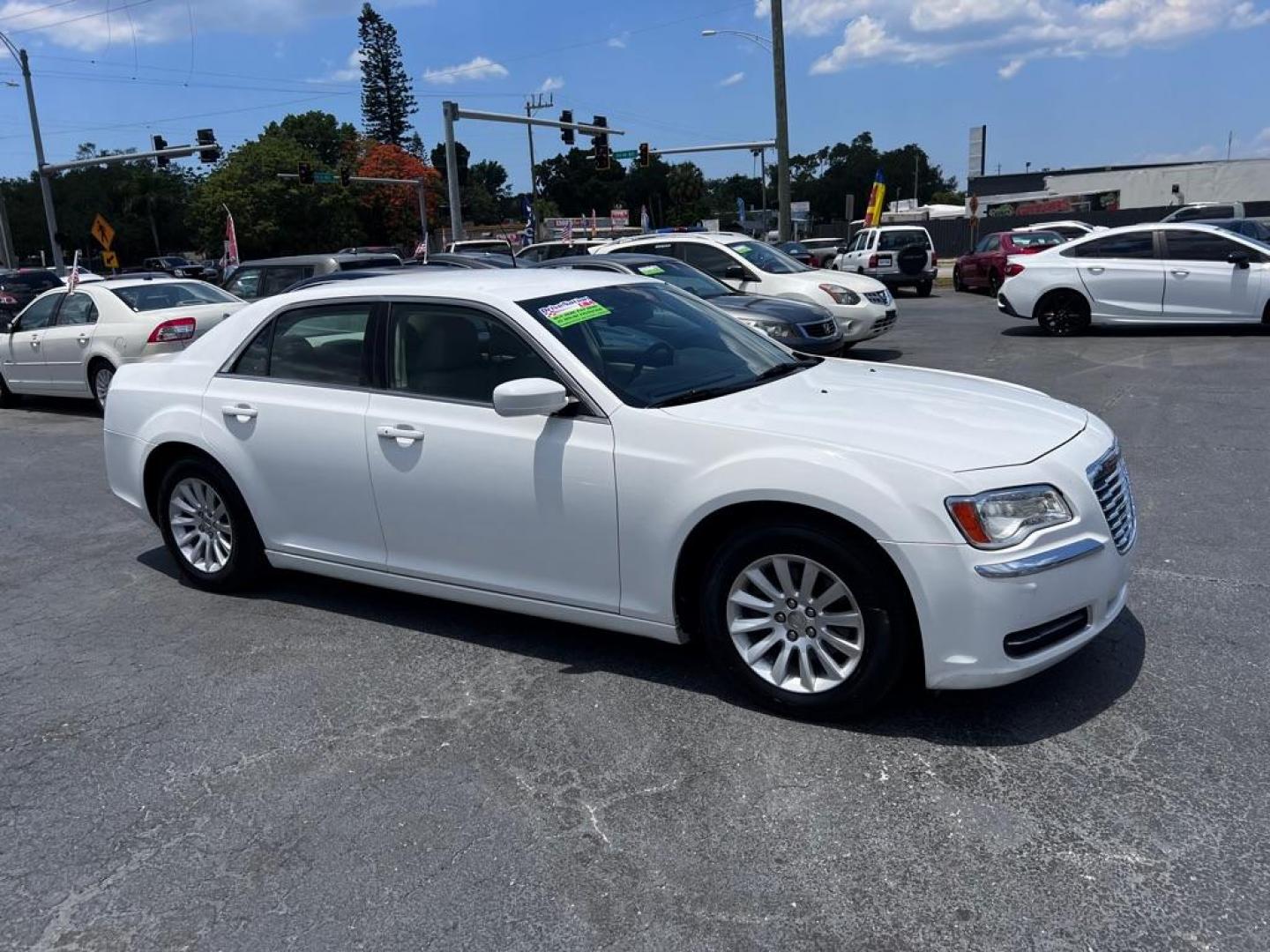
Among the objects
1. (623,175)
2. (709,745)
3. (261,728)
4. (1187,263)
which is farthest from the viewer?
(623,175)

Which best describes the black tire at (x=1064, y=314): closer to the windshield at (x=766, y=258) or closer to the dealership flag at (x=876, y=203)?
the windshield at (x=766, y=258)

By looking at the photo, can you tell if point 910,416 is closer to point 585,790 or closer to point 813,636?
point 813,636

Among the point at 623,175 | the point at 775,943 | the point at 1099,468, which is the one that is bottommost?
the point at 775,943

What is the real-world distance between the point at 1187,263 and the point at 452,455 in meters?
13.1

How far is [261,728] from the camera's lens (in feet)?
13.2

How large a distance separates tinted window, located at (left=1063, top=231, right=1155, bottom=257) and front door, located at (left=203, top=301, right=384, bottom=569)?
42.0 ft

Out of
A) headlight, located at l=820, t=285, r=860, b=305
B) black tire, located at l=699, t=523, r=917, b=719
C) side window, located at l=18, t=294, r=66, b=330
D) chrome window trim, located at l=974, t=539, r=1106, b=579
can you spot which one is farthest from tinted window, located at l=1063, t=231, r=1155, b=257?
side window, located at l=18, t=294, r=66, b=330

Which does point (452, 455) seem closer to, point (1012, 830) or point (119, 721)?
point (119, 721)

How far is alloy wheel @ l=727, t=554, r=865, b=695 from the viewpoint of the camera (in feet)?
12.1

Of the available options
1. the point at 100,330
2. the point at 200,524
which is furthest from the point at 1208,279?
the point at 100,330

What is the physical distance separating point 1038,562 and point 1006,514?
188 millimetres

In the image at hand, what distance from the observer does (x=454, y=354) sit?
4602mm

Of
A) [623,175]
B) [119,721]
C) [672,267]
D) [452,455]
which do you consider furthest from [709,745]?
[623,175]

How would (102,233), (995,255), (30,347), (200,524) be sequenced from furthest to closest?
(102,233) → (995,255) → (30,347) → (200,524)
